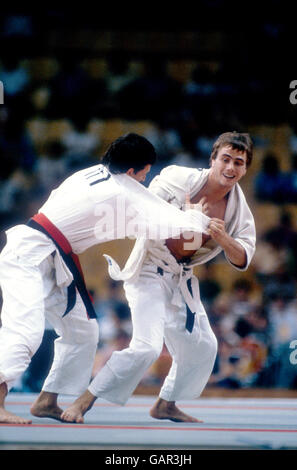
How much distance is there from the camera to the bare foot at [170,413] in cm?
348

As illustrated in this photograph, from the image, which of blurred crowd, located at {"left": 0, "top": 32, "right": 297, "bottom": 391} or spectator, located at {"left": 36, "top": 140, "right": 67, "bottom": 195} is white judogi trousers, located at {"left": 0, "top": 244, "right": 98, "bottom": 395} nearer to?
blurred crowd, located at {"left": 0, "top": 32, "right": 297, "bottom": 391}

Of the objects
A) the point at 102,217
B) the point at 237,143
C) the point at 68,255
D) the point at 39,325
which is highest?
the point at 237,143

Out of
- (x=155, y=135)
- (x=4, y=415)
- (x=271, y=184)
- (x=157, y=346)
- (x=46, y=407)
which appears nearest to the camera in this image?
(x=4, y=415)

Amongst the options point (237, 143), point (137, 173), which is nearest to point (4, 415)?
point (137, 173)

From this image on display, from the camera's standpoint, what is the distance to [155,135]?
7.88 meters

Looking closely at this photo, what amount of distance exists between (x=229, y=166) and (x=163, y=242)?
1.56 ft

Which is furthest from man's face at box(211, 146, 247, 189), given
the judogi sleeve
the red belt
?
the red belt

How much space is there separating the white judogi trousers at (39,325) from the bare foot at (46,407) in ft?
0.11

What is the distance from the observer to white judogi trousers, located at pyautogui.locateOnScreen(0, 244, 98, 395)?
2.92m

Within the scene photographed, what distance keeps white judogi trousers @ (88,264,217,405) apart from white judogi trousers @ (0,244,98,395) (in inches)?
6.0

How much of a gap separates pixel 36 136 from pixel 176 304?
4815 millimetres

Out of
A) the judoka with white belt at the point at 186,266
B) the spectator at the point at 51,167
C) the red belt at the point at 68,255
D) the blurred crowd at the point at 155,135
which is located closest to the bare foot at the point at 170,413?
the judoka with white belt at the point at 186,266

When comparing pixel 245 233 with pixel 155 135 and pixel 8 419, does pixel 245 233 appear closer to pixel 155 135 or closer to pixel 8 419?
pixel 8 419
